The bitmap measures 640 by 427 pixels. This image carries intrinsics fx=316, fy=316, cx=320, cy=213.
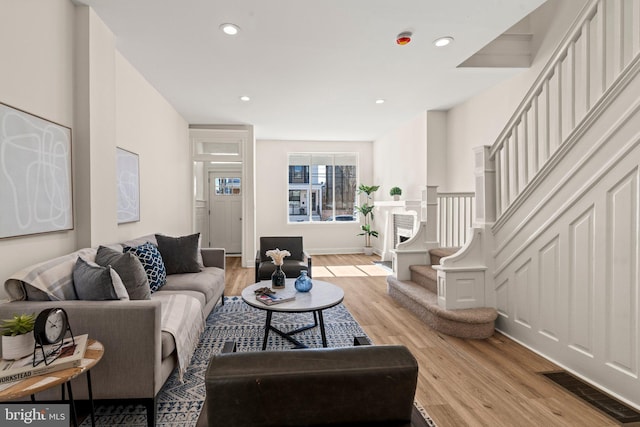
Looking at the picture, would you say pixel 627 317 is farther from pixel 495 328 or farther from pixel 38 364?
pixel 38 364

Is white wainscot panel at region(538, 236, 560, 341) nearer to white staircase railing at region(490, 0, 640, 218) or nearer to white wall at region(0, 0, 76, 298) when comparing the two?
white staircase railing at region(490, 0, 640, 218)

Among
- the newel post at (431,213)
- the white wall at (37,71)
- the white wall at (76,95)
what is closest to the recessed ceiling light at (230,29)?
the white wall at (76,95)

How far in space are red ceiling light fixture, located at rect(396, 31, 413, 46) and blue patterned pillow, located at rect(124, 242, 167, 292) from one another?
2.95m

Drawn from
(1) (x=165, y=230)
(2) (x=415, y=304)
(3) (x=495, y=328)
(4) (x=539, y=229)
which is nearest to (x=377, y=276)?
(2) (x=415, y=304)

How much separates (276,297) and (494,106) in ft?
12.3

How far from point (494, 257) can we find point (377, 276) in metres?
2.43

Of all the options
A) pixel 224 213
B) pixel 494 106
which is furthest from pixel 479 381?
pixel 224 213

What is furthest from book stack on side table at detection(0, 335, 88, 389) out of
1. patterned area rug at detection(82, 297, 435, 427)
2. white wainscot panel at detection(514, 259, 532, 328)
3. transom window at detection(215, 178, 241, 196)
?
transom window at detection(215, 178, 241, 196)

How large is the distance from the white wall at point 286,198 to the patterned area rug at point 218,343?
3538mm

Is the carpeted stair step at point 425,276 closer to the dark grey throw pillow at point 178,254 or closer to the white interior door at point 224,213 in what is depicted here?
the dark grey throw pillow at point 178,254

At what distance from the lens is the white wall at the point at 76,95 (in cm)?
187

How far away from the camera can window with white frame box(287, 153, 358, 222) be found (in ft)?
24.9

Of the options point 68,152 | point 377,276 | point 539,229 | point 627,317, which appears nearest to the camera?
point 627,317

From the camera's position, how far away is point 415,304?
3.42 meters
